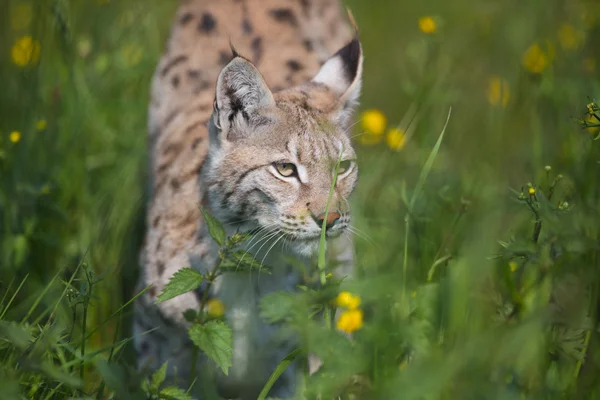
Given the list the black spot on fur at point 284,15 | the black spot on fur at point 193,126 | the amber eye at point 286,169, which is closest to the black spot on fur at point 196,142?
the black spot on fur at point 193,126

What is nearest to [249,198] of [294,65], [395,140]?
[395,140]

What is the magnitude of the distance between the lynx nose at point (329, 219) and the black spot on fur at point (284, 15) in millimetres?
2593

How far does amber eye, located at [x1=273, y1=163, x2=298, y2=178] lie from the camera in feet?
12.7

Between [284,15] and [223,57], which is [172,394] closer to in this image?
[223,57]

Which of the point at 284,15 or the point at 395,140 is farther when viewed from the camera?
the point at 284,15

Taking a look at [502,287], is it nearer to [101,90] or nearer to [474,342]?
[474,342]

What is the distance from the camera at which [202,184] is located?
14.4 feet

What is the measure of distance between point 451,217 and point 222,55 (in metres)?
2.07

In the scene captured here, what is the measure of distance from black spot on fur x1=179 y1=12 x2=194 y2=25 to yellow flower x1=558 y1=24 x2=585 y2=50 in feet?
9.80

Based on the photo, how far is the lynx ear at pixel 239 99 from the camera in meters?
3.80

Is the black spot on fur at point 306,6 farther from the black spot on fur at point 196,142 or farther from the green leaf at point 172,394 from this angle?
the green leaf at point 172,394

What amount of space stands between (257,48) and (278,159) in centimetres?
191

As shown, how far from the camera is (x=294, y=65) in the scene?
18.4ft

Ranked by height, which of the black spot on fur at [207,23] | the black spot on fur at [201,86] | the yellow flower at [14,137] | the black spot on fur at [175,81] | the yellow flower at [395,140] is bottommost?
the yellow flower at [395,140]
